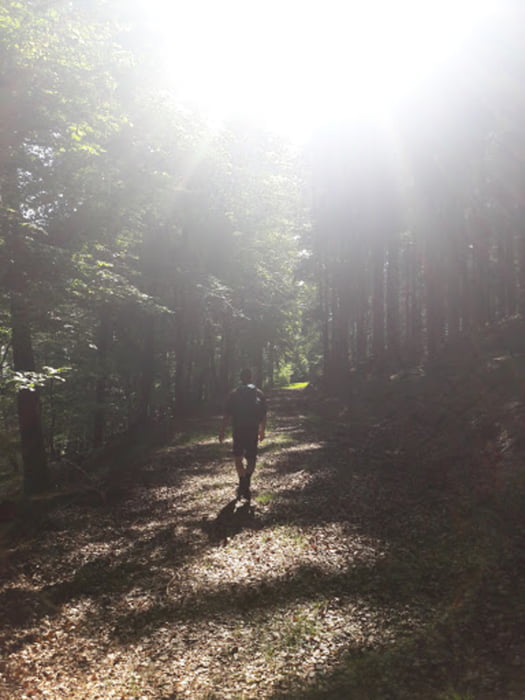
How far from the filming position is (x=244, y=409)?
10.1 metres

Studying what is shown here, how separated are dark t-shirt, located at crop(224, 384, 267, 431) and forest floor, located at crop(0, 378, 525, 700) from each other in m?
1.53

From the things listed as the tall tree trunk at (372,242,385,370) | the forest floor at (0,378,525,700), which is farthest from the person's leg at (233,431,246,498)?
the tall tree trunk at (372,242,385,370)

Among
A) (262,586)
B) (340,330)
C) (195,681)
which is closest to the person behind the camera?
(195,681)

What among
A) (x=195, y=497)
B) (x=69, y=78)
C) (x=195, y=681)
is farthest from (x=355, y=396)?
(x=195, y=681)

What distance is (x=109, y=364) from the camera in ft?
78.6

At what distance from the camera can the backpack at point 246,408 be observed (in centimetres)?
1013

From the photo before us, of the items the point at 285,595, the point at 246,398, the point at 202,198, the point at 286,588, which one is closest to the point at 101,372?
the point at 202,198

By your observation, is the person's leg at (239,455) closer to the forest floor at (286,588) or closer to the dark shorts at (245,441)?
the dark shorts at (245,441)

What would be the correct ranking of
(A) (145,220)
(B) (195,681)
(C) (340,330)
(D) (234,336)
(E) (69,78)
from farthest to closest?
(D) (234,336), (C) (340,330), (A) (145,220), (E) (69,78), (B) (195,681)

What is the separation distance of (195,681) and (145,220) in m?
14.9

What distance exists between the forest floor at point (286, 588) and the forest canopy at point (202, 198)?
297 centimetres

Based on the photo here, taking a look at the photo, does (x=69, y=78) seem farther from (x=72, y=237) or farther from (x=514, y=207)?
(x=514, y=207)

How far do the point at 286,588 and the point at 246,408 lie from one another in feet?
14.4

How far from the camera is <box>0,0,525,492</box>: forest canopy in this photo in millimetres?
10102
